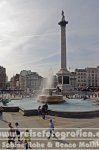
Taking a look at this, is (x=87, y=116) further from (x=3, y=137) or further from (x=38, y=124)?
(x=3, y=137)

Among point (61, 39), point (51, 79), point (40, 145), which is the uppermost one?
point (61, 39)

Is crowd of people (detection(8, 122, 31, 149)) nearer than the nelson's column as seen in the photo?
Yes

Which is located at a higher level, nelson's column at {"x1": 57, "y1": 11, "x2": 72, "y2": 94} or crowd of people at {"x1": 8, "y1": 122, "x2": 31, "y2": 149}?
nelson's column at {"x1": 57, "y1": 11, "x2": 72, "y2": 94}

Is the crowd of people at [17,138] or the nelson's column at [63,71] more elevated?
the nelson's column at [63,71]

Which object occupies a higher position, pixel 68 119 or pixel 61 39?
pixel 61 39

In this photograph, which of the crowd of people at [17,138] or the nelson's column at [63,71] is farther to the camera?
the nelson's column at [63,71]

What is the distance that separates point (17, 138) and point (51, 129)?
2252 mm

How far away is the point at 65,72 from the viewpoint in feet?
319

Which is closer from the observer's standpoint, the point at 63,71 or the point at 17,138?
the point at 17,138

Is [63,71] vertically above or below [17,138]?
above

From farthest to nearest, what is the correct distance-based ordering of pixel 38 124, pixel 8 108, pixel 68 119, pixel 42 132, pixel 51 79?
1. pixel 51 79
2. pixel 8 108
3. pixel 68 119
4. pixel 38 124
5. pixel 42 132

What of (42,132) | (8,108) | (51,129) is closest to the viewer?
(51,129)

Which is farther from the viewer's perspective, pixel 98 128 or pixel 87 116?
pixel 87 116

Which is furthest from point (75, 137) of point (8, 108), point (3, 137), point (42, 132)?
point (8, 108)
